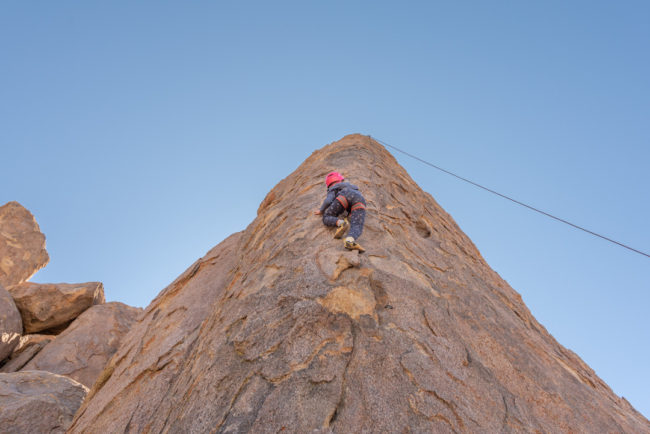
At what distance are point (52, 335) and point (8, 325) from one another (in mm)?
1940

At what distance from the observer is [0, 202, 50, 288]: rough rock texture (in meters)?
12.8

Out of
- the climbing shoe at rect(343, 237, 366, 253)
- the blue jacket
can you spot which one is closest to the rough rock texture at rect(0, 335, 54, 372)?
the blue jacket

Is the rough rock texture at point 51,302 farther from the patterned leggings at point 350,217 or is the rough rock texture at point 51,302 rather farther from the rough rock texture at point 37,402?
the patterned leggings at point 350,217

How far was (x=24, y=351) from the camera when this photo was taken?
9469mm

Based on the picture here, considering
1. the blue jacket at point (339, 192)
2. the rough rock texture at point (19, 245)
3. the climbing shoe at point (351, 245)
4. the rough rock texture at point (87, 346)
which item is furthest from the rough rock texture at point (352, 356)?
the rough rock texture at point (19, 245)

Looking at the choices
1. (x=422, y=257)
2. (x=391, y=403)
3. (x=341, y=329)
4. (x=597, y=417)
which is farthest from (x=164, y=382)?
(x=597, y=417)

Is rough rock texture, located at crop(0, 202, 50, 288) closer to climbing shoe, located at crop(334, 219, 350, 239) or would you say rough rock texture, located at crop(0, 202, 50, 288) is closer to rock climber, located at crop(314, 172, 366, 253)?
rock climber, located at crop(314, 172, 366, 253)

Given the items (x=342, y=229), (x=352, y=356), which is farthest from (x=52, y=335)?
(x=352, y=356)

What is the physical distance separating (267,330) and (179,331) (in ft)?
9.99

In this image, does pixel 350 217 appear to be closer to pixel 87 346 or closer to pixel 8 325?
pixel 87 346

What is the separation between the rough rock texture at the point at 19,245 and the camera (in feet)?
42.1

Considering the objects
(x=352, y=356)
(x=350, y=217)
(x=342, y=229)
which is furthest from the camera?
(x=350, y=217)

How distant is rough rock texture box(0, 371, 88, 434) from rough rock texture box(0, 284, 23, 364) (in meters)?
4.24

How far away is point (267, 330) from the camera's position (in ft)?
10.2
